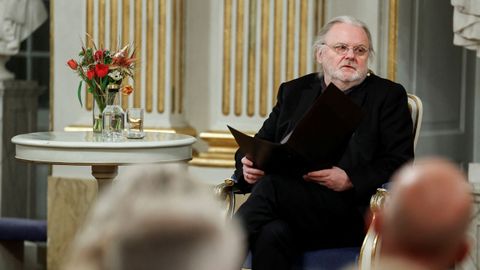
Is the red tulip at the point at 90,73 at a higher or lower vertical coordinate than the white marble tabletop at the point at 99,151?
higher

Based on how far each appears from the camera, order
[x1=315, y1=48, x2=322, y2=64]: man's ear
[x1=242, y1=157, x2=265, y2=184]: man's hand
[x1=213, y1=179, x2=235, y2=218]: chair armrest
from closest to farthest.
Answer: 1. [x1=242, y1=157, x2=265, y2=184]: man's hand
2. [x1=213, y1=179, x2=235, y2=218]: chair armrest
3. [x1=315, y1=48, x2=322, y2=64]: man's ear

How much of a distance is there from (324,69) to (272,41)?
144cm

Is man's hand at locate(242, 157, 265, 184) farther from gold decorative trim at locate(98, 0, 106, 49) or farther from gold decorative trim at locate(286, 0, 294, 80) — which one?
gold decorative trim at locate(98, 0, 106, 49)

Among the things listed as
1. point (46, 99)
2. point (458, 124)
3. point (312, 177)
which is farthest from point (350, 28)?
point (46, 99)

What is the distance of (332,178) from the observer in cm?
368

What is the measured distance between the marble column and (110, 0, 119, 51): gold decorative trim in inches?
37.9

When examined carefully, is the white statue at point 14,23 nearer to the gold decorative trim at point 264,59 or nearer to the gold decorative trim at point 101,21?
the gold decorative trim at point 101,21

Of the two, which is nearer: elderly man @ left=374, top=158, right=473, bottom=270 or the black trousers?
elderly man @ left=374, top=158, right=473, bottom=270

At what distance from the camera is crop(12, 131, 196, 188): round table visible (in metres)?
4.25

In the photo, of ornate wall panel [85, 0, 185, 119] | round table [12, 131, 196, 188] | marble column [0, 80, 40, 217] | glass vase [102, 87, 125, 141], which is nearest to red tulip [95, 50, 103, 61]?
glass vase [102, 87, 125, 141]

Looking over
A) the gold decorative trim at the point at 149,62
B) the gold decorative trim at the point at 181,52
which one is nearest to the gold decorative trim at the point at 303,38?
the gold decorative trim at the point at 181,52

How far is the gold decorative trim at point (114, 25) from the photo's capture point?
575 centimetres

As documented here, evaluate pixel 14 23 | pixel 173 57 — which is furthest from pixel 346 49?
pixel 14 23

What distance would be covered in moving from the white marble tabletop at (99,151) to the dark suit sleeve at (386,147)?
95 centimetres
